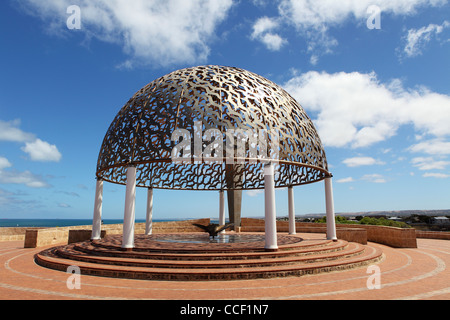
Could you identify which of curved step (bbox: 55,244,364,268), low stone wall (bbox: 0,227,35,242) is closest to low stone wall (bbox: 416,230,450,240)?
curved step (bbox: 55,244,364,268)

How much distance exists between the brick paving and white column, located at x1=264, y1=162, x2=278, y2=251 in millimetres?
2359

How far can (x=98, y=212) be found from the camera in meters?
16.4

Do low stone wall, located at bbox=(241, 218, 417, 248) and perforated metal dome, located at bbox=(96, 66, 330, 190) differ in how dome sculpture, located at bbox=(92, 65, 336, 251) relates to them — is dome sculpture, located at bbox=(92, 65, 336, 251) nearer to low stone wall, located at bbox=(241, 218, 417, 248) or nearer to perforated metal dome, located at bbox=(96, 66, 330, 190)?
perforated metal dome, located at bbox=(96, 66, 330, 190)

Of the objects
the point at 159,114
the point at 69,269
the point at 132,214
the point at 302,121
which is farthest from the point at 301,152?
the point at 69,269

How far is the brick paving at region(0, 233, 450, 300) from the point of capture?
24.6 ft

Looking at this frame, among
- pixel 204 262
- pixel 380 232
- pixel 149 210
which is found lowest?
pixel 204 262

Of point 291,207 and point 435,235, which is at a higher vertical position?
point 291,207

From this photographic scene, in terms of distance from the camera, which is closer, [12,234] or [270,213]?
[270,213]

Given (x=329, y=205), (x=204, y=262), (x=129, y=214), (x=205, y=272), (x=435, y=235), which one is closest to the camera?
(x=205, y=272)

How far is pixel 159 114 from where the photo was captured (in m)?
13.5

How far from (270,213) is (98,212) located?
10164 millimetres

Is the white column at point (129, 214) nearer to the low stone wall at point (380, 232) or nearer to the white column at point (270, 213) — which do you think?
the white column at point (270, 213)

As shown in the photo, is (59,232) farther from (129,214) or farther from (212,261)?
(212,261)

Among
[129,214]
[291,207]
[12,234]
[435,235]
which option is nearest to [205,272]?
[129,214]
